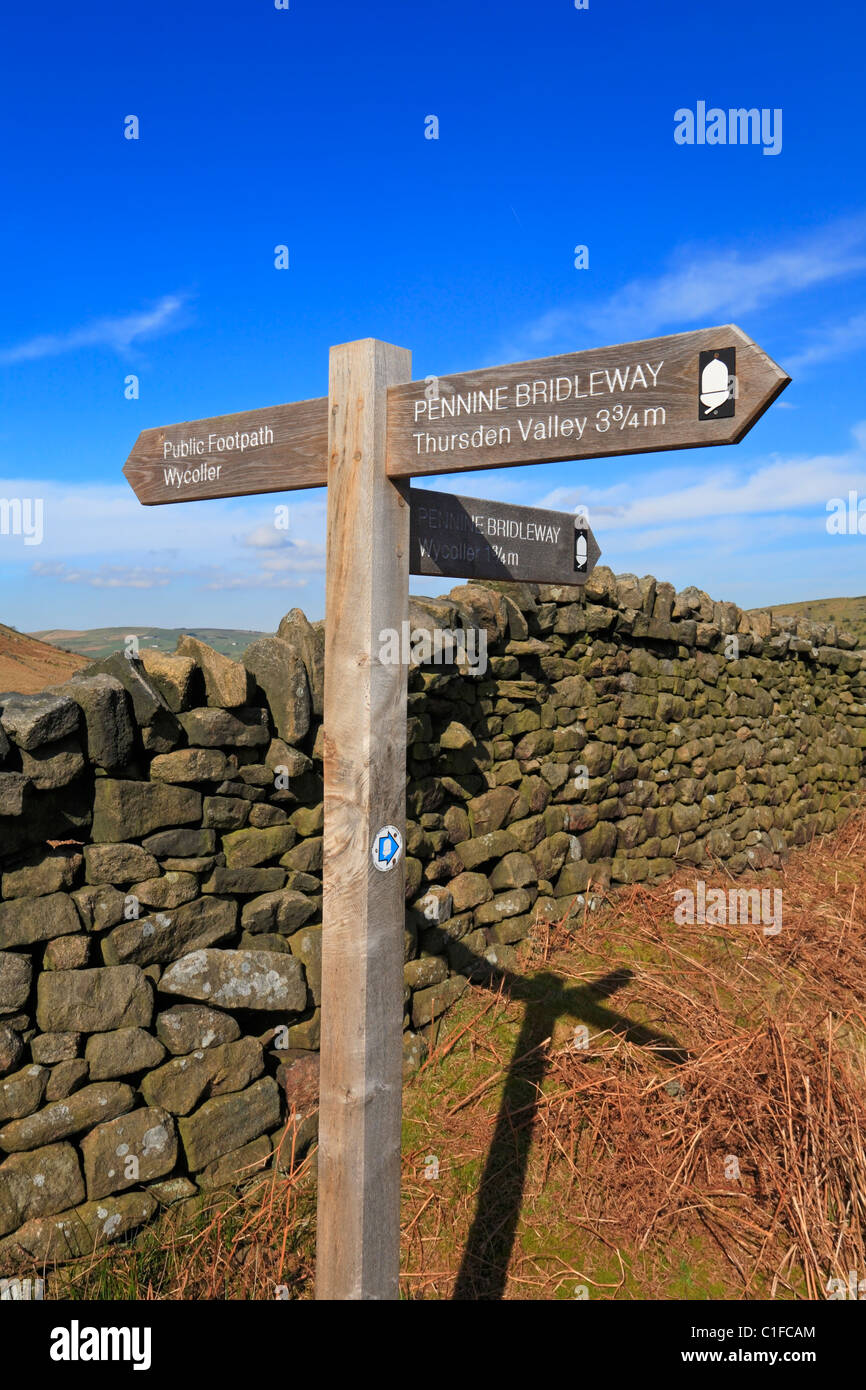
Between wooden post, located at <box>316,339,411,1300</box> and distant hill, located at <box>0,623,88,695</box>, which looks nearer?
wooden post, located at <box>316,339,411,1300</box>

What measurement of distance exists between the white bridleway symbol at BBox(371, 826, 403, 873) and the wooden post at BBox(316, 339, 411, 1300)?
0.02 meters

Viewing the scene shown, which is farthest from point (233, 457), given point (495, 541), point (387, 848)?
point (387, 848)

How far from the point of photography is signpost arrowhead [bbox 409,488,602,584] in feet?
9.65

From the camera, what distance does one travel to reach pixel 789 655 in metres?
9.34

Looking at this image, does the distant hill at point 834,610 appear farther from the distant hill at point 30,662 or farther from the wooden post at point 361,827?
the wooden post at point 361,827

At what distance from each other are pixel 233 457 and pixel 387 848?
4.50 ft

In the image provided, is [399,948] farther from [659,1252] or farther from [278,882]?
[659,1252]

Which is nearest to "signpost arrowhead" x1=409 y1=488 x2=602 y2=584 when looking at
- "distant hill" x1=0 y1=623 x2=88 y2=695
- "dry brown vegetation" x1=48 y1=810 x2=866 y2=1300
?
"dry brown vegetation" x1=48 y1=810 x2=866 y2=1300

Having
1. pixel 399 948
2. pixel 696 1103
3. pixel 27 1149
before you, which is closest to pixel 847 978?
pixel 696 1103

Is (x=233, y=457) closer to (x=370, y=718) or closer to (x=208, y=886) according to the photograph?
(x=370, y=718)

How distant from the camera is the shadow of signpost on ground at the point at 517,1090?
367cm

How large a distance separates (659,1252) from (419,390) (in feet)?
11.3

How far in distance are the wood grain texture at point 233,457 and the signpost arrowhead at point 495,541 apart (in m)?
0.35

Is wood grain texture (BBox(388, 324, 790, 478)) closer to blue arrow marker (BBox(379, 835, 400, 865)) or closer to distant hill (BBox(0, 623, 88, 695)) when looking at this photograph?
blue arrow marker (BBox(379, 835, 400, 865))
